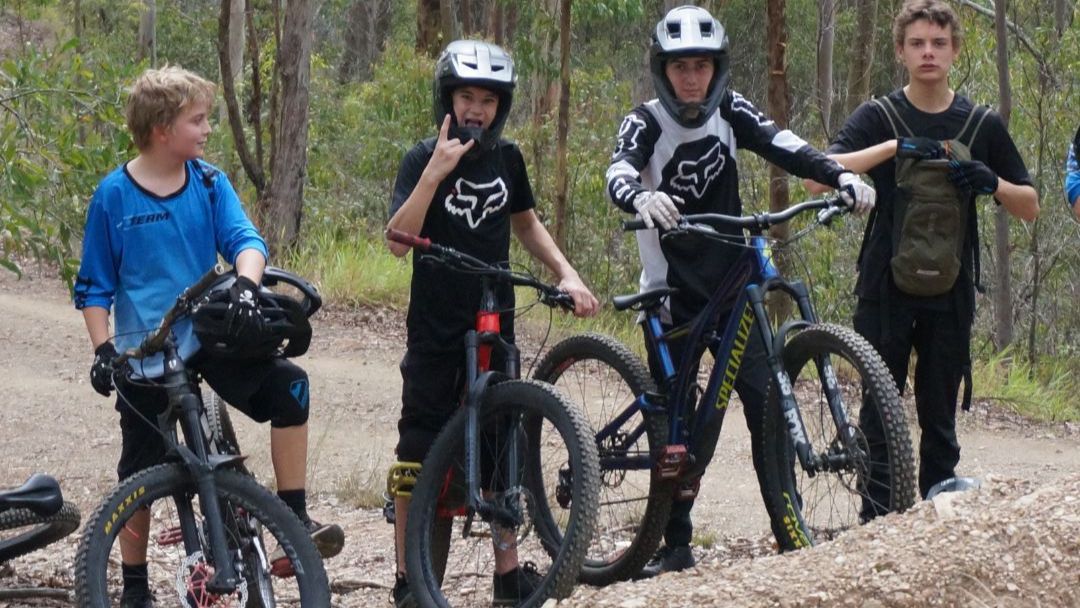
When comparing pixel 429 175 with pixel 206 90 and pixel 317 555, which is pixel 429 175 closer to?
pixel 206 90

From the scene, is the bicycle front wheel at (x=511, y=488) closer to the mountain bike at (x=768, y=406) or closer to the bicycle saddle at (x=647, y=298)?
the mountain bike at (x=768, y=406)

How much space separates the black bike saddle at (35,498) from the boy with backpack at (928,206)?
2981 millimetres

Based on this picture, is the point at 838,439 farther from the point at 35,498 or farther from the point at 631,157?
the point at 35,498

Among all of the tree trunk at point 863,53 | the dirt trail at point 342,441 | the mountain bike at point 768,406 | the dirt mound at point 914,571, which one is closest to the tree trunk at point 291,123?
the dirt trail at point 342,441

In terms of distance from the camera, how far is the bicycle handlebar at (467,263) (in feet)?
15.7

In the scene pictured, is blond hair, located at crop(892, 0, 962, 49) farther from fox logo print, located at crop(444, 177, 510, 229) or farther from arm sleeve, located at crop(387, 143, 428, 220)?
arm sleeve, located at crop(387, 143, 428, 220)

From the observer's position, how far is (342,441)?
9.50 meters

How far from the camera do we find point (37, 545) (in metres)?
5.10

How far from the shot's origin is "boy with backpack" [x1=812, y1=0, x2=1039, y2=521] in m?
5.52

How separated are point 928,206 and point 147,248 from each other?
2.78 metres

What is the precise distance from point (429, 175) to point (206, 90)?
0.75 metres

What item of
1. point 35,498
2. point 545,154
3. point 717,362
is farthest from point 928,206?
point 545,154

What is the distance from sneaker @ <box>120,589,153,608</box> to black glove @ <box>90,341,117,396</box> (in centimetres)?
79

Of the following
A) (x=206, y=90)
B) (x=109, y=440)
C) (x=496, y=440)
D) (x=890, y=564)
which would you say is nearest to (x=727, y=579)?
(x=890, y=564)
